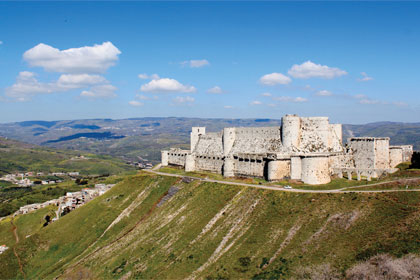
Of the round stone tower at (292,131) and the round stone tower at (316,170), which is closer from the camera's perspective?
the round stone tower at (316,170)

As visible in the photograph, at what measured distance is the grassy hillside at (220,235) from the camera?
145 ft

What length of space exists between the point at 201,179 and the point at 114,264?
103 feet

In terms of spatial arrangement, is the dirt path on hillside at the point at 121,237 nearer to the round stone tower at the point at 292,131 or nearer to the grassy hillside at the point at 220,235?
the grassy hillside at the point at 220,235

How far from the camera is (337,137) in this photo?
81250 millimetres

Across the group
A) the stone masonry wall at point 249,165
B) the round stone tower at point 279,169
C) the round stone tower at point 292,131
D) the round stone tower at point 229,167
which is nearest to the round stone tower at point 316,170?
the round stone tower at point 279,169

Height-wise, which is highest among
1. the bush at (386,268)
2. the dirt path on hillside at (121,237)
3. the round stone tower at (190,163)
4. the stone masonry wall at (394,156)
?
the stone masonry wall at (394,156)

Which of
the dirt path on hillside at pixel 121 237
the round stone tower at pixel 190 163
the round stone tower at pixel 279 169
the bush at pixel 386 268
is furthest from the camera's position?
the round stone tower at pixel 190 163

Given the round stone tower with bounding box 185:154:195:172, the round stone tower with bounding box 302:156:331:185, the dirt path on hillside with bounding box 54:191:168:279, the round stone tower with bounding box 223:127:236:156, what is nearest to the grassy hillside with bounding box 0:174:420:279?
the dirt path on hillside with bounding box 54:191:168:279

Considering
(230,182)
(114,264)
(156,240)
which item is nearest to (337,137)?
(230,182)

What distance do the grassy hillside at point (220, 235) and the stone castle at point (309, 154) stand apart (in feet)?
30.1

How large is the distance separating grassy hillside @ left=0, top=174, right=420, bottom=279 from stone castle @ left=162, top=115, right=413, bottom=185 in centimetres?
919

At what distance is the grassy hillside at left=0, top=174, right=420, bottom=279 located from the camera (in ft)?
145

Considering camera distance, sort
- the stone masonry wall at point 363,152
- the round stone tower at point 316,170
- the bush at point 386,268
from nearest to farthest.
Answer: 1. the bush at point 386,268
2. the round stone tower at point 316,170
3. the stone masonry wall at point 363,152

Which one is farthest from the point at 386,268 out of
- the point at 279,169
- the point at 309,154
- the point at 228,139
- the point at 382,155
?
the point at 228,139
